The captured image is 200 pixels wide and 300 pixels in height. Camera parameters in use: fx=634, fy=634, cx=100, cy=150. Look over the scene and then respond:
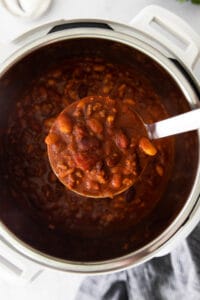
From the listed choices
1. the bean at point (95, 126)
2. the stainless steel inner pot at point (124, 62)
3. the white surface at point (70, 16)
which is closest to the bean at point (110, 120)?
the bean at point (95, 126)

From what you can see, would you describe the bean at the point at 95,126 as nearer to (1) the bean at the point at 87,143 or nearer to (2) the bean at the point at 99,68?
(1) the bean at the point at 87,143

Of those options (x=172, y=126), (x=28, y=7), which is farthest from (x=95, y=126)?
(x=28, y=7)

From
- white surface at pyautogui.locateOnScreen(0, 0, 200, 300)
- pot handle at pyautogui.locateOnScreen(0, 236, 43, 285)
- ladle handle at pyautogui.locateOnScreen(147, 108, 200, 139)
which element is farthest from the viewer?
white surface at pyautogui.locateOnScreen(0, 0, 200, 300)

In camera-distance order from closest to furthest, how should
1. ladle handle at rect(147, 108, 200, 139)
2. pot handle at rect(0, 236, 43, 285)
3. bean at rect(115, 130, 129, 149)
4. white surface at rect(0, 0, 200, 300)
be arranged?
1. ladle handle at rect(147, 108, 200, 139)
2. bean at rect(115, 130, 129, 149)
3. pot handle at rect(0, 236, 43, 285)
4. white surface at rect(0, 0, 200, 300)

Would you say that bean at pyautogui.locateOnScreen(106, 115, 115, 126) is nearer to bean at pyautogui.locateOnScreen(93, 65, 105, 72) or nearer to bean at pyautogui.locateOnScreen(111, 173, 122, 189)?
bean at pyautogui.locateOnScreen(111, 173, 122, 189)

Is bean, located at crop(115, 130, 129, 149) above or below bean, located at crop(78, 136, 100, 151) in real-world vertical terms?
below

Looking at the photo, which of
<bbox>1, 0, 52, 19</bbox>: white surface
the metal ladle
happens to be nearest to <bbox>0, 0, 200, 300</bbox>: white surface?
<bbox>1, 0, 52, 19</bbox>: white surface

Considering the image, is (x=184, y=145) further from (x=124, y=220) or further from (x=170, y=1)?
(x=170, y=1)
